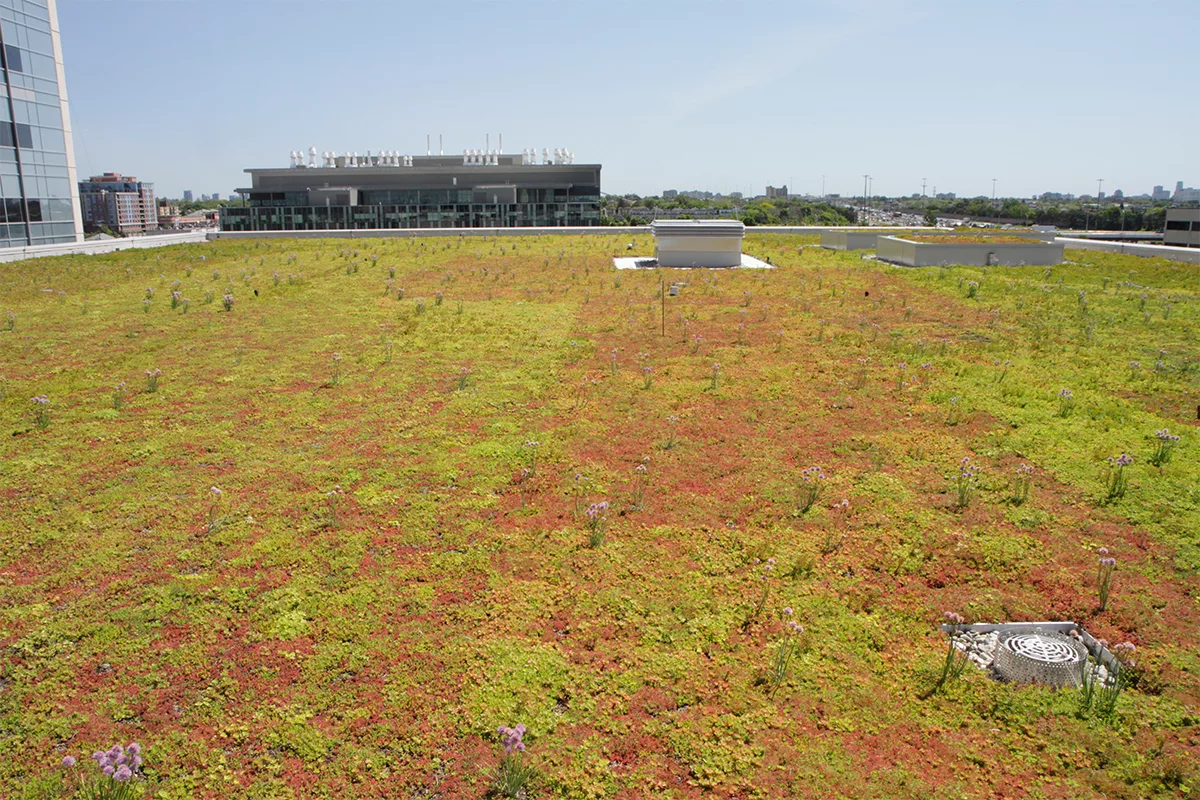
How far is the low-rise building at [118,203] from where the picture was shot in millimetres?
148500

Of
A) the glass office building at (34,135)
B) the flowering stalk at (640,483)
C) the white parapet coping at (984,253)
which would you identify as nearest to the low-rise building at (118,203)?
the glass office building at (34,135)

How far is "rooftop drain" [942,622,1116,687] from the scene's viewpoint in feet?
15.1

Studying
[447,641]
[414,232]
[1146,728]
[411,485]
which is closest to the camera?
[1146,728]

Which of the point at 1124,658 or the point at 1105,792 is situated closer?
the point at 1105,792

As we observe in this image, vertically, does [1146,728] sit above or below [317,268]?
below

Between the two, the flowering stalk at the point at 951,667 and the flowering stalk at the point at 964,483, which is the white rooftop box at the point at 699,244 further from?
the flowering stalk at the point at 951,667

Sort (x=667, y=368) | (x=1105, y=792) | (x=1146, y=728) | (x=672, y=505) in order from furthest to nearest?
(x=667, y=368), (x=672, y=505), (x=1146, y=728), (x=1105, y=792)

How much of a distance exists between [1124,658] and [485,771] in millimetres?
4042

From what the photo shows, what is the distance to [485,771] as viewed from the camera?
3.96 m

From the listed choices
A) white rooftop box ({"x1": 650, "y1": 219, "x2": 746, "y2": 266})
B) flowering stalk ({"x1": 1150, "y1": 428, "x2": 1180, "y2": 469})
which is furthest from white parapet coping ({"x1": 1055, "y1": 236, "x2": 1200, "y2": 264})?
→ flowering stalk ({"x1": 1150, "y1": 428, "x2": 1180, "y2": 469})

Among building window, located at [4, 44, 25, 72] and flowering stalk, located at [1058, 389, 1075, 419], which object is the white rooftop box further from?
building window, located at [4, 44, 25, 72]

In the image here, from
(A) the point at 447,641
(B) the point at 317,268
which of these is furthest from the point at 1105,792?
(B) the point at 317,268

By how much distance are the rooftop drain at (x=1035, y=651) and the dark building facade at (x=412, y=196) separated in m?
54.3

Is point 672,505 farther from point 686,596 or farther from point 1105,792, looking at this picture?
point 1105,792
